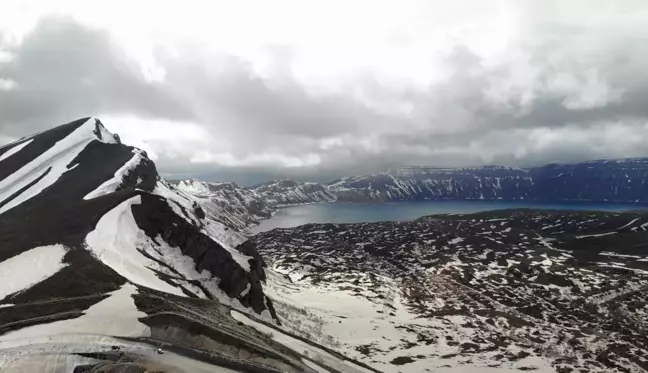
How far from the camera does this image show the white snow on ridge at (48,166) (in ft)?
323

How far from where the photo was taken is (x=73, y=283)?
2048 inches

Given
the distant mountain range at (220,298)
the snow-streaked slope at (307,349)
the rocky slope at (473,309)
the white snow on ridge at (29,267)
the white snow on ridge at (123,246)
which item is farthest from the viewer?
Result: the rocky slope at (473,309)

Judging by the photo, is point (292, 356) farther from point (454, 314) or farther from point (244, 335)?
point (454, 314)

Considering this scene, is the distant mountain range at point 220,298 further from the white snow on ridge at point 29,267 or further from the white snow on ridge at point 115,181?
the white snow on ridge at point 115,181

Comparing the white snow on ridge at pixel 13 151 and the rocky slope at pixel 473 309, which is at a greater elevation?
the white snow on ridge at pixel 13 151

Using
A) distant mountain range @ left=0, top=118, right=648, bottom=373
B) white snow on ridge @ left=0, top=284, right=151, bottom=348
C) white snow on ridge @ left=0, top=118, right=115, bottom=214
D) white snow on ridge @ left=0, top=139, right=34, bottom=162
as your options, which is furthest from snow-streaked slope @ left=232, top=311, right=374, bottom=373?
white snow on ridge @ left=0, top=139, right=34, bottom=162

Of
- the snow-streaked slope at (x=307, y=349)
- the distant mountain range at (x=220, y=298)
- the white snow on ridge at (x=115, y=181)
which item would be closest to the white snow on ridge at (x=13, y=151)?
the distant mountain range at (x=220, y=298)

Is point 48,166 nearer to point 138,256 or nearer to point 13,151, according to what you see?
point 13,151

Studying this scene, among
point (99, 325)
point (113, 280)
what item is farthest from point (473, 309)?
point (99, 325)

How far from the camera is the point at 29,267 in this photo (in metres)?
58.6

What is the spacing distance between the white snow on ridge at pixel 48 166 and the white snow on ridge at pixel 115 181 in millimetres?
14654

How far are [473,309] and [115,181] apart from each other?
9692cm

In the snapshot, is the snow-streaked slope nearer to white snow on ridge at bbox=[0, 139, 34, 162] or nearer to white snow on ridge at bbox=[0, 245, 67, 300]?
white snow on ridge at bbox=[0, 245, 67, 300]

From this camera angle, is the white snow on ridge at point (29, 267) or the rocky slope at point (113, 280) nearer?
the rocky slope at point (113, 280)
